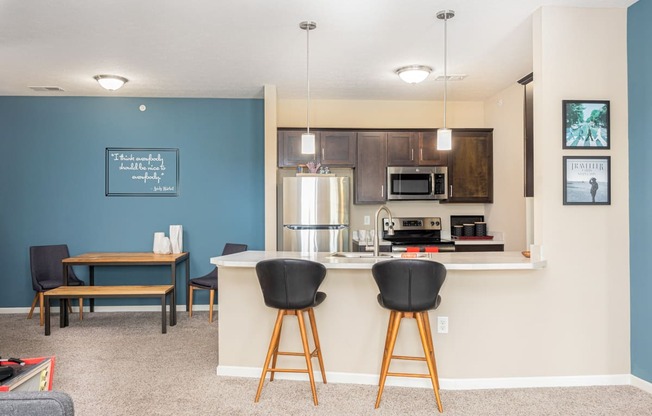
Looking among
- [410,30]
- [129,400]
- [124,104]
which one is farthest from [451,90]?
[129,400]

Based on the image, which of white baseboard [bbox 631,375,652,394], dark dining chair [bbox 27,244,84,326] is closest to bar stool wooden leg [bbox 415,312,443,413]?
white baseboard [bbox 631,375,652,394]

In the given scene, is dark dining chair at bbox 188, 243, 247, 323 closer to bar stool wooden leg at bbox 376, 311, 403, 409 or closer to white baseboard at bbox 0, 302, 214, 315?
white baseboard at bbox 0, 302, 214, 315

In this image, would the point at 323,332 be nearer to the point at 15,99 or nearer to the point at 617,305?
the point at 617,305

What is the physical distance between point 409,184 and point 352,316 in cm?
264

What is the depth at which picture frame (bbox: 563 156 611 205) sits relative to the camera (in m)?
3.20

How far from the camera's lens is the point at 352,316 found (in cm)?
334

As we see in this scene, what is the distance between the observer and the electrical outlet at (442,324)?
10.6 ft

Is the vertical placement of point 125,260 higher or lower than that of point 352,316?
higher

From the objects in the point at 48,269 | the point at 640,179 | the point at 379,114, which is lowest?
the point at 48,269

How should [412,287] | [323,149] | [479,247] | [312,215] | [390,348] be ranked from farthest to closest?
1. [323,149]
2. [479,247]
3. [312,215]
4. [390,348]
5. [412,287]

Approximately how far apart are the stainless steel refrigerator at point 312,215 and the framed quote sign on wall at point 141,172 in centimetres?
153

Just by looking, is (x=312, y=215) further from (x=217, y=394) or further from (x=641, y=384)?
(x=641, y=384)

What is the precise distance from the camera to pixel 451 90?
5398 millimetres

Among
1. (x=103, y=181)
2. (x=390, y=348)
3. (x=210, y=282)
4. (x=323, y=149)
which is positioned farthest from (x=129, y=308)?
(x=390, y=348)
